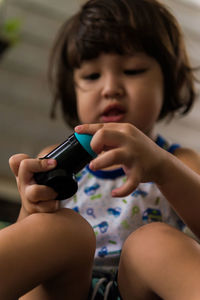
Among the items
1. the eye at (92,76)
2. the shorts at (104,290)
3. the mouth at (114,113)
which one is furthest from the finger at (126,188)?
the eye at (92,76)

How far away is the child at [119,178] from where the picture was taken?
0.66 metres

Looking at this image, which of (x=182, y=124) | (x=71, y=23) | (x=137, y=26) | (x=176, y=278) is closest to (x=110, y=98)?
(x=137, y=26)

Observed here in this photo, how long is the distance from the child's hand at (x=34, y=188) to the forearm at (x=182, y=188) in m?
0.20

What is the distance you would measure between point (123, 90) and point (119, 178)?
9.6 inches

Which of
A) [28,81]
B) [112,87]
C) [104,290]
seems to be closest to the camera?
[104,290]

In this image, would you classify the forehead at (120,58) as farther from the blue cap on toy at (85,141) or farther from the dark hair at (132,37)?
the blue cap on toy at (85,141)

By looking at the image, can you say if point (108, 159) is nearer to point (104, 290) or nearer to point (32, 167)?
point (32, 167)

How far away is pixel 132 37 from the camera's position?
1135 millimetres

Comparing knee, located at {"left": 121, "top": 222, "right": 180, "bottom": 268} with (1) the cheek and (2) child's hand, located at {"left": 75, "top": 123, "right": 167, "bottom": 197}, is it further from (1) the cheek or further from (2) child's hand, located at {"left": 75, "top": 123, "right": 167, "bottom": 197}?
(1) the cheek

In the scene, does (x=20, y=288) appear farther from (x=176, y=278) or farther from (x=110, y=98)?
(x=110, y=98)

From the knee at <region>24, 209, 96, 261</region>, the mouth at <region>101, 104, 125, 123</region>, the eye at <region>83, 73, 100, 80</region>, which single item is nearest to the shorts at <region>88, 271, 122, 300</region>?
the knee at <region>24, 209, 96, 261</region>

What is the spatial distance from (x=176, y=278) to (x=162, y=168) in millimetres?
188

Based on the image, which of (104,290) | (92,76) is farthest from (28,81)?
(104,290)

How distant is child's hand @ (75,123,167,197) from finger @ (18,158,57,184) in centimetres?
7
